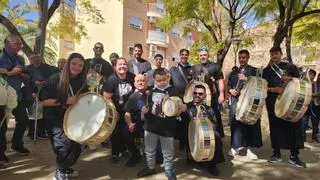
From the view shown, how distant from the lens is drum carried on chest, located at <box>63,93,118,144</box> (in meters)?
5.02

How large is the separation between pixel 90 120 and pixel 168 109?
40.0 inches

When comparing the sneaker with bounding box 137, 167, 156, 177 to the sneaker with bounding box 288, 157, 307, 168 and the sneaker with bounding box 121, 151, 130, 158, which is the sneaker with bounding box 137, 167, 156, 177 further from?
the sneaker with bounding box 288, 157, 307, 168

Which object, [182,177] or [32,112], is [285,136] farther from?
[32,112]

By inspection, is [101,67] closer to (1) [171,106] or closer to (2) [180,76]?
(2) [180,76]

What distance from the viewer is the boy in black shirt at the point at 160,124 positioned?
562 cm

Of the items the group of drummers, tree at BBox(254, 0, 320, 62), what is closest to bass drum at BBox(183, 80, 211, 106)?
the group of drummers

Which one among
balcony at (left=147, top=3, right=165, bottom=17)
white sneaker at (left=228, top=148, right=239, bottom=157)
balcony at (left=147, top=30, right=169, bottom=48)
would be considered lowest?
white sneaker at (left=228, top=148, right=239, bottom=157)

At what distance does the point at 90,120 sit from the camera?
516 cm

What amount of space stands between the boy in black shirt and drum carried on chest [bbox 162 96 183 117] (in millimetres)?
248

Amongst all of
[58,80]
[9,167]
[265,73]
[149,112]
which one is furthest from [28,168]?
[265,73]

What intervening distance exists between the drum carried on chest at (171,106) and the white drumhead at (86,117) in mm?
812

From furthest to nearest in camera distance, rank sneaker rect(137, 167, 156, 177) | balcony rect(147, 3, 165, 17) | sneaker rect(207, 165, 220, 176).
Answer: balcony rect(147, 3, 165, 17) → sneaker rect(207, 165, 220, 176) → sneaker rect(137, 167, 156, 177)

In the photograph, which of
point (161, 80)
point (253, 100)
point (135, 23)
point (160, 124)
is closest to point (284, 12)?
point (253, 100)

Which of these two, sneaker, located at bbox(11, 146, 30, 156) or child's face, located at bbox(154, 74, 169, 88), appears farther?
sneaker, located at bbox(11, 146, 30, 156)
